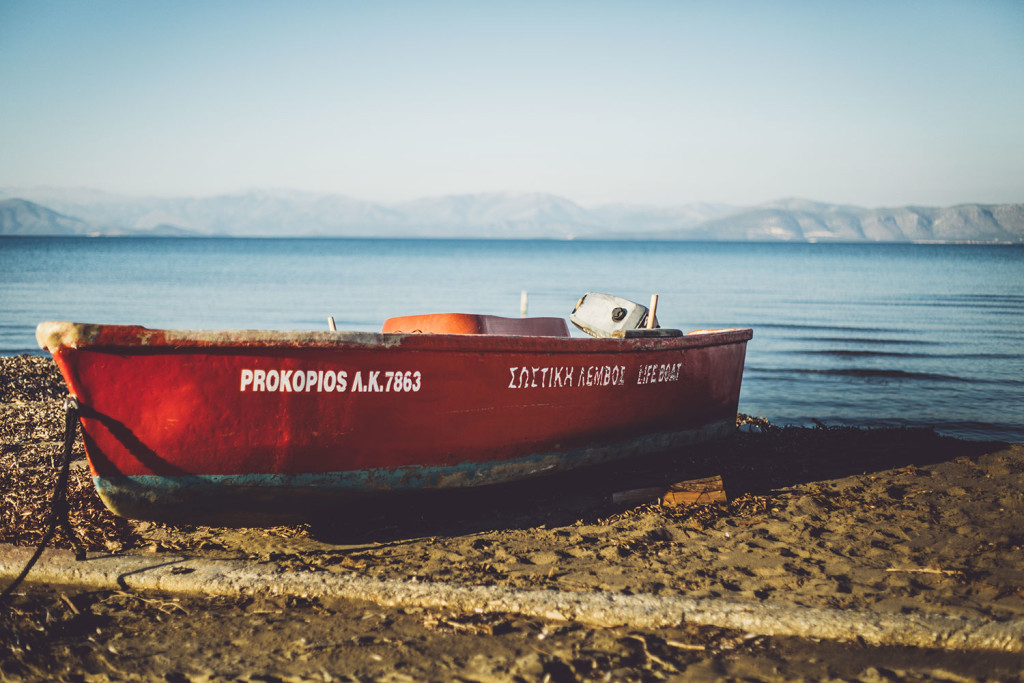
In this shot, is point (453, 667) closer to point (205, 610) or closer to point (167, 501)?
point (205, 610)

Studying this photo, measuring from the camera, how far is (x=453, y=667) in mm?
3334

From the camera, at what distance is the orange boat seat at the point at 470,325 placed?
21.7 feet

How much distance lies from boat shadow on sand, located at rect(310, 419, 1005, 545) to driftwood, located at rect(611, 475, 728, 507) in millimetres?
136

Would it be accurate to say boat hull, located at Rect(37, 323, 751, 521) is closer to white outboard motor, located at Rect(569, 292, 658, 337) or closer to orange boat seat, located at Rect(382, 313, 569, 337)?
orange boat seat, located at Rect(382, 313, 569, 337)

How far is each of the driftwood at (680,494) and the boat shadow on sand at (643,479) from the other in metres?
0.14

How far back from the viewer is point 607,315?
813 cm

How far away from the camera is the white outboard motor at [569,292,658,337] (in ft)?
26.1

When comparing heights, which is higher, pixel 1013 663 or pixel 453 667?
pixel 1013 663

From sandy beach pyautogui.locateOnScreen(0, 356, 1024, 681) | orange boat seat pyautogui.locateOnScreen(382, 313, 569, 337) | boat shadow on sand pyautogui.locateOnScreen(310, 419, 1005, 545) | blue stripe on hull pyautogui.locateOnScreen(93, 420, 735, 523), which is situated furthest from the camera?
orange boat seat pyautogui.locateOnScreen(382, 313, 569, 337)

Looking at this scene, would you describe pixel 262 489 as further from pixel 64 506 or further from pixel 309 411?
pixel 64 506

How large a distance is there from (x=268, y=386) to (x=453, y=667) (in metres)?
1.98

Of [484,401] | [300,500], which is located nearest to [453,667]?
[300,500]

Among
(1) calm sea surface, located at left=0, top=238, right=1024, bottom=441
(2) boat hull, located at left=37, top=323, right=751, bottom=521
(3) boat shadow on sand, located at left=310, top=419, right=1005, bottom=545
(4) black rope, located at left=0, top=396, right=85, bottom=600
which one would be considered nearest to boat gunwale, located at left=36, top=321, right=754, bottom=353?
(2) boat hull, located at left=37, top=323, right=751, bottom=521

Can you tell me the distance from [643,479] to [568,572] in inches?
89.5
